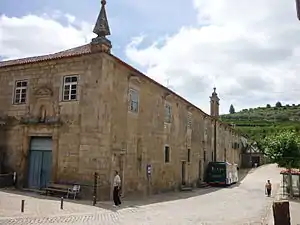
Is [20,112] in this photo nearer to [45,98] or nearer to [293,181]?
[45,98]

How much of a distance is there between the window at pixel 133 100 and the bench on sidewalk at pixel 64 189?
5664 mm

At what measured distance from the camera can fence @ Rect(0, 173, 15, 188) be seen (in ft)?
62.6

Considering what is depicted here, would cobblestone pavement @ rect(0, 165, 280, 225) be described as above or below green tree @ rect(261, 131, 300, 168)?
below

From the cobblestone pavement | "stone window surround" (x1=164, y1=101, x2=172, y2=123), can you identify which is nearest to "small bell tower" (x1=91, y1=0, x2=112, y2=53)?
Result: the cobblestone pavement

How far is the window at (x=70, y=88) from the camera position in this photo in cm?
1870

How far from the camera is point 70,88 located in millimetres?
18875

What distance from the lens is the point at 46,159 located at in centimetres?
1920

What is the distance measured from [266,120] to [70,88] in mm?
85379

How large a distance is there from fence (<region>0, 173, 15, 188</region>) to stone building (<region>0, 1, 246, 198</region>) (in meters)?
0.39

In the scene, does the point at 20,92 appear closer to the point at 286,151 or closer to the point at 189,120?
the point at 189,120

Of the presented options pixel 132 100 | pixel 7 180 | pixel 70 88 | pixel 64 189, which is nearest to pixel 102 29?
pixel 70 88

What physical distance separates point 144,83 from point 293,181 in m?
11.7

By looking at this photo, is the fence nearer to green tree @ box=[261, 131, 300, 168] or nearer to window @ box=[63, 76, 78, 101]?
window @ box=[63, 76, 78, 101]

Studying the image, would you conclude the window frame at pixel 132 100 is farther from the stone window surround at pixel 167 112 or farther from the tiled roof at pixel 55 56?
the stone window surround at pixel 167 112
